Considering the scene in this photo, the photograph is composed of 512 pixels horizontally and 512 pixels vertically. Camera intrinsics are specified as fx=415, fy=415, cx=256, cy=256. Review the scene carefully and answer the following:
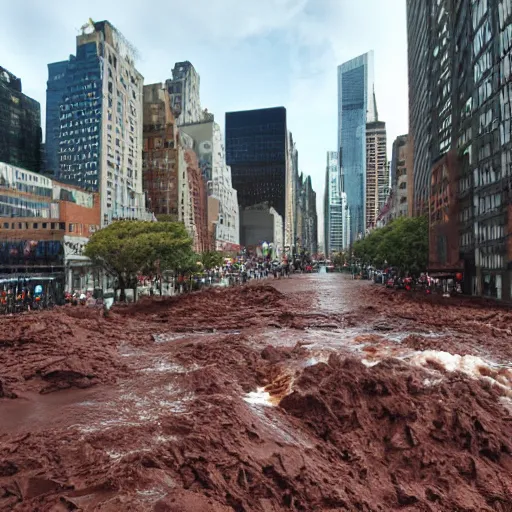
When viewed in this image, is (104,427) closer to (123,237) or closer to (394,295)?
(123,237)

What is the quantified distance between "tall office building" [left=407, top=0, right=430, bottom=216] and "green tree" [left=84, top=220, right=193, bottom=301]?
52.8 metres

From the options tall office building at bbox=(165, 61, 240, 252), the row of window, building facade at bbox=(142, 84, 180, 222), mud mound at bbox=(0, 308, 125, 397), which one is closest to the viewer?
mud mound at bbox=(0, 308, 125, 397)

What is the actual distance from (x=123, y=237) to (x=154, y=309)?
11046 mm

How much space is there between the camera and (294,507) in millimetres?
6152

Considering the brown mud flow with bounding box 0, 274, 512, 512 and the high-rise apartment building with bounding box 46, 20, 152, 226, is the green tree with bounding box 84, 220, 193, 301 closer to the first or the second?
the brown mud flow with bounding box 0, 274, 512, 512

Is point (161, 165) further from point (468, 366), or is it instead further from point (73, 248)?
point (468, 366)

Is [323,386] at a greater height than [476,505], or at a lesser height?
greater

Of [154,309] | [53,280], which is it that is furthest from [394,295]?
[53,280]

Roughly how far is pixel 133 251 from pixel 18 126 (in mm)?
46670

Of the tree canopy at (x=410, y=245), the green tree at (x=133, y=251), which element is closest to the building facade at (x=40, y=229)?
the green tree at (x=133, y=251)

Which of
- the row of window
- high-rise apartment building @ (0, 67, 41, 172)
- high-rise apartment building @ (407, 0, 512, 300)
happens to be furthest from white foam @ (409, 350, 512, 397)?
high-rise apartment building @ (0, 67, 41, 172)

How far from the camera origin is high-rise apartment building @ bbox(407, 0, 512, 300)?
3553 centimetres

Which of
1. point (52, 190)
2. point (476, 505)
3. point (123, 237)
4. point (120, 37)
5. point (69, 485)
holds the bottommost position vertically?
point (476, 505)

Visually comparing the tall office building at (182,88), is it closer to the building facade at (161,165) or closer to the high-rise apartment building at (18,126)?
the building facade at (161,165)
